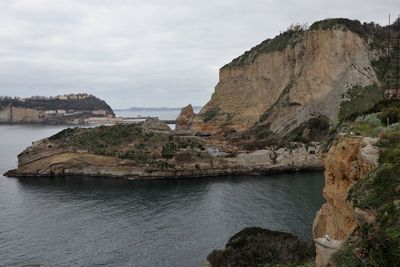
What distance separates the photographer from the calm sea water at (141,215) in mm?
36000

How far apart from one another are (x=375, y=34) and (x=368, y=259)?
9678 centimetres

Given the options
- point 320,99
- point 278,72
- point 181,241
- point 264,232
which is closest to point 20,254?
point 181,241

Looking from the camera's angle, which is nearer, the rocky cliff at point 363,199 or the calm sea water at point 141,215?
the rocky cliff at point 363,199

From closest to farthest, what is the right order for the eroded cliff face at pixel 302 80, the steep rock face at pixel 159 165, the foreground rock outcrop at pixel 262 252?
the foreground rock outcrop at pixel 262 252 < the steep rock face at pixel 159 165 < the eroded cliff face at pixel 302 80

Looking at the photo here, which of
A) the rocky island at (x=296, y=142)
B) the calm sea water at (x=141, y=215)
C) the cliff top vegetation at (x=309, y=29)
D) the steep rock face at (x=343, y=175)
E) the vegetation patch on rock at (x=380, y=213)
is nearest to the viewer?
the vegetation patch on rock at (x=380, y=213)

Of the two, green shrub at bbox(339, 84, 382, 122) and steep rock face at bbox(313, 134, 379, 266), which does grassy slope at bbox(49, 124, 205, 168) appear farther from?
steep rock face at bbox(313, 134, 379, 266)

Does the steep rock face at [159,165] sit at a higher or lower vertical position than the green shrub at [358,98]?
lower

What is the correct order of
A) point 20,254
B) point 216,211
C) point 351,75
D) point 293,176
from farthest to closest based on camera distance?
point 351,75 < point 293,176 < point 216,211 < point 20,254

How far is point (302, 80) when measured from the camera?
9119 centimetres

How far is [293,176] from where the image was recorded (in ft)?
223

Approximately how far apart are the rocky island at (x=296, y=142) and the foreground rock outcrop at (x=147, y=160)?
0.55 ft

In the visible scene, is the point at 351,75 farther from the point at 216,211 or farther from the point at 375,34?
the point at 216,211

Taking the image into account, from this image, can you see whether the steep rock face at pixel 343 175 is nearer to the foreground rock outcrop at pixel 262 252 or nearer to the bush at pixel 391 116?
the bush at pixel 391 116

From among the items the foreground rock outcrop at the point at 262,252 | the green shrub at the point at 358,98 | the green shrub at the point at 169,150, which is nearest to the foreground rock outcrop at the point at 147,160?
the green shrub at the point at 169,150
